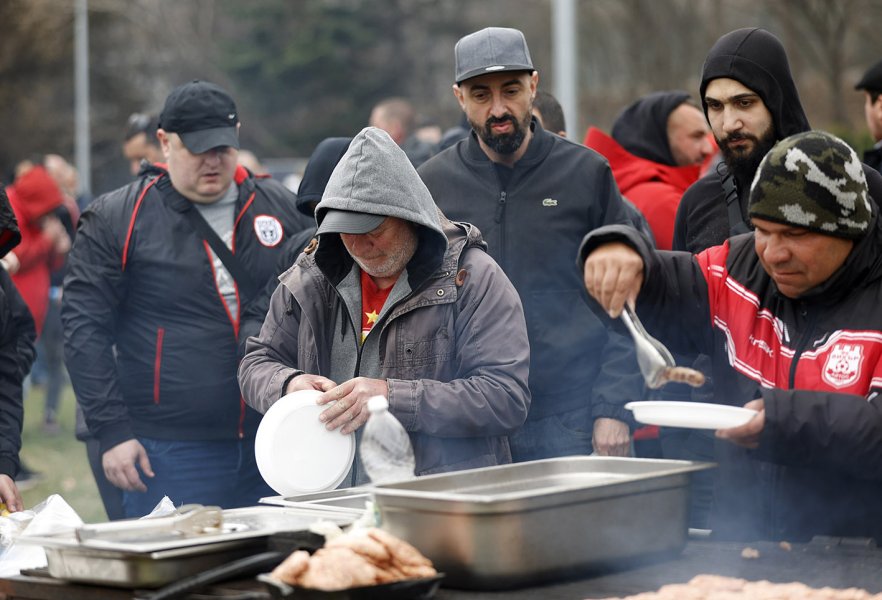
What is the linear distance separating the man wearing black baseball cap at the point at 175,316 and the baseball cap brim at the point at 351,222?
154cm

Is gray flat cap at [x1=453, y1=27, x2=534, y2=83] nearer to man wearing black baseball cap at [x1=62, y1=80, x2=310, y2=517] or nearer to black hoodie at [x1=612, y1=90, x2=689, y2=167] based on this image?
man wearing black baseball cap at [x1=62, y1=80, x2=310, y2=517]

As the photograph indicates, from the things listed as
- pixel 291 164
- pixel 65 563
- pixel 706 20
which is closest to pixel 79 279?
pixel 65 563

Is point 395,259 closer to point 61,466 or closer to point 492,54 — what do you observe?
point 492,54

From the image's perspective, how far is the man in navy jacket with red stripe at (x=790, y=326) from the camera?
274cm

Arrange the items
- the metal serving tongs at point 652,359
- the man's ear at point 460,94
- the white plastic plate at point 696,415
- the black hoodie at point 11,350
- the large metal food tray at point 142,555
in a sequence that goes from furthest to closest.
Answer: the man's ear at point 460,94
the black hoodie at point 11,350
the metal serving tongs at point 652,359
the white plastic plate at point 696,415
the large metal food tray at point 142,555

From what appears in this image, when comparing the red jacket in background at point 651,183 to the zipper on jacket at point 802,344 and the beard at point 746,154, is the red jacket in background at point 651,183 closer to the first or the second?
the beard at point 746,154

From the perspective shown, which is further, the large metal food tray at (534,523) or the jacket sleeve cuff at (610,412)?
the jacket sleeve cuff at (610,412)

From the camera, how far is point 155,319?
16.4 feet

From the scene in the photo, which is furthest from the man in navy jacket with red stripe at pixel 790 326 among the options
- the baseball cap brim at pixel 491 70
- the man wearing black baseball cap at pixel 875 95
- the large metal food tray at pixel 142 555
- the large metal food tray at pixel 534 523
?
the man wearing black baseball cap at pixel 875 95

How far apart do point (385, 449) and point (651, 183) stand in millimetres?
3192

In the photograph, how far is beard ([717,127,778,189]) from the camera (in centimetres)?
413

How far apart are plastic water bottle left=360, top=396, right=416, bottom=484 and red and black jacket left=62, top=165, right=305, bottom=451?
2.02 metres

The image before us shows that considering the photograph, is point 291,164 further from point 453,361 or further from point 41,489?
point 453,361

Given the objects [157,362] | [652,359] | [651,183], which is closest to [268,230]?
[157,362]
